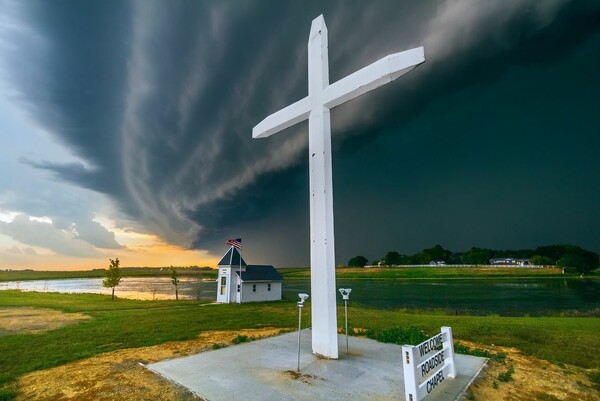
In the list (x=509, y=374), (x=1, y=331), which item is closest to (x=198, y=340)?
(x=509, y=374)

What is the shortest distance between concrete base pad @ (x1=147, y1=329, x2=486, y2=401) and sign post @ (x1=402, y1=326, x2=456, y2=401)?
33 centimetres

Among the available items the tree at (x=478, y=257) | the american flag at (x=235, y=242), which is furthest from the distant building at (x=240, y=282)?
the tree at (x=478, y=257)

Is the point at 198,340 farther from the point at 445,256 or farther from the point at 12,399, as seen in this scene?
the point at 445,256

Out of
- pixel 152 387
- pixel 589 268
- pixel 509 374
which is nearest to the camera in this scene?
pixel 152 387

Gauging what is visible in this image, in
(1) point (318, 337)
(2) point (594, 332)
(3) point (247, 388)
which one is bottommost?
(2) point (594, 332)

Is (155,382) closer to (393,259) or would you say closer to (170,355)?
(170,355)

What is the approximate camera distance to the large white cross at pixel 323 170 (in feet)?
22.1

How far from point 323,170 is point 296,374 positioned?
438 cm

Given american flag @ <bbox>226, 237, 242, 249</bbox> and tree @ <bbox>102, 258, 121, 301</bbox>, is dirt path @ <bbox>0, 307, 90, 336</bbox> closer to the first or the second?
american flag @ <bbox>226, 237, 242, 249</bbox>

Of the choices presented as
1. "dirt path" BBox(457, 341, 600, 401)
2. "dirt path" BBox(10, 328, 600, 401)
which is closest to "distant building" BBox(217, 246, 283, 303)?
"dirt path" BBox(10, 328, 600, 401)

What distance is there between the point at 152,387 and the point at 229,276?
85.1 ft

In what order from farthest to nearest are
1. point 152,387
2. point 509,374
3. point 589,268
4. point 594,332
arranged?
point 589,268
point 594,332
point 509,374
point 152,387

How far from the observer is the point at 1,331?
44.2 ft

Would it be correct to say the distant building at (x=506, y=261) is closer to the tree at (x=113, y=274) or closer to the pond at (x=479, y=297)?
the pond at (x=479, y=297)
